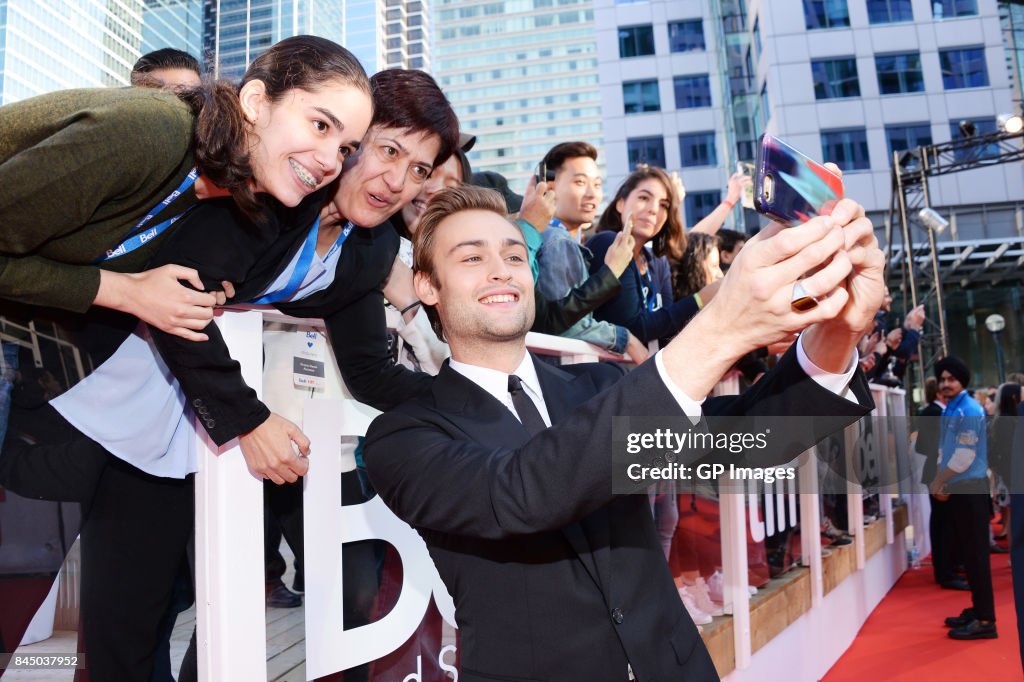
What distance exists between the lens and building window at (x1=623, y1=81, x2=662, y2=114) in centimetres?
2739

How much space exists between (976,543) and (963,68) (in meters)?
20.5

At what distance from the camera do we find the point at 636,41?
1109 inches

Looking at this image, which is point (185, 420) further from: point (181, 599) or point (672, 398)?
point (672, 398)

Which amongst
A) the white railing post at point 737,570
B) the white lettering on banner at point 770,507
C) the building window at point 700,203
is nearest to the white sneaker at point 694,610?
the white railing post at point 737,570

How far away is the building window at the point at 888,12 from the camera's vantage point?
Answer: 22094mm

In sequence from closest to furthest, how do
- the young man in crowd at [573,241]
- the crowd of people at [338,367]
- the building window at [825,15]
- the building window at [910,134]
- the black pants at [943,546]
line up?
the crowd of people at [338,367]
the young man in crowd at [573,241]
the black pants at [943,546]
the building window at [910,134]
the building window at [825,15]

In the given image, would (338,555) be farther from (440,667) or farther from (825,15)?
(825,15)

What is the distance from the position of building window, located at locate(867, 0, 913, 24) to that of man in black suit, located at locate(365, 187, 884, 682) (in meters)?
24.1

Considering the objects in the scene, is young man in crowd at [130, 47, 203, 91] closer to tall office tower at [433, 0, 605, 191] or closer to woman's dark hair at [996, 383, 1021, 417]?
woman's dark hair at [996, 383, 1021, 417]

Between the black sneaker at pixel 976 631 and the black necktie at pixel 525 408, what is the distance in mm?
4970

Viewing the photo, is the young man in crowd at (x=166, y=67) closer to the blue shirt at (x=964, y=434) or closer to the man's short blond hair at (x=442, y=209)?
the man's short blond hair at (x=442, y=209)

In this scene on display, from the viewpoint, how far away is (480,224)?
6.64 ft

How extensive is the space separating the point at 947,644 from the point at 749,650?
2726 millimetres

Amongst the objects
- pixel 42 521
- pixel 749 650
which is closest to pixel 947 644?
pixel 749 650
